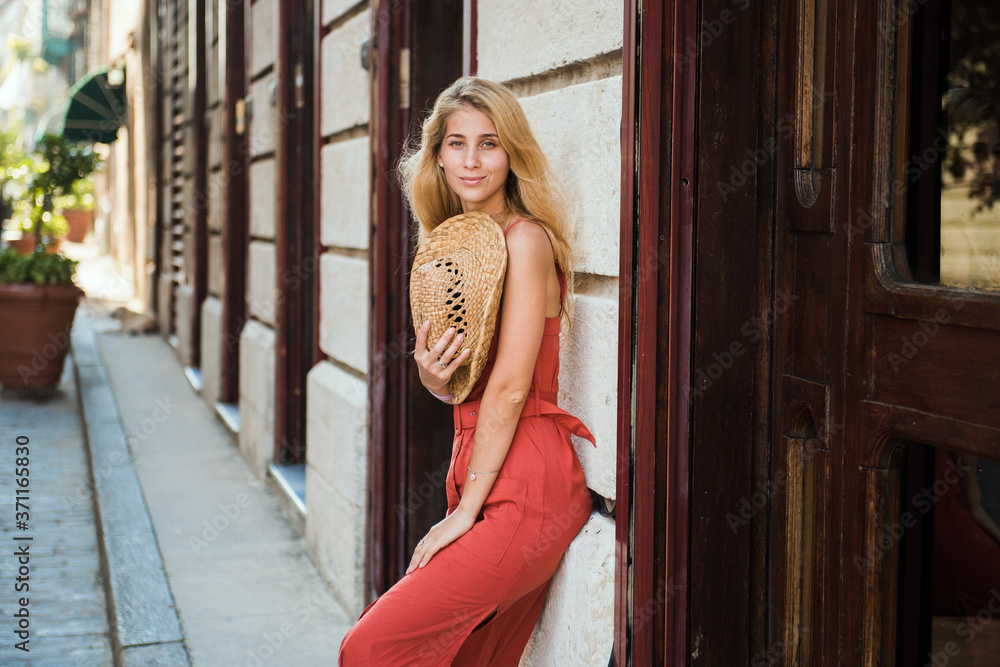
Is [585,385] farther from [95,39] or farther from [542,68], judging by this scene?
[95,39]

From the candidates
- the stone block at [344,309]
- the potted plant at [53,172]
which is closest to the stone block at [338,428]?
the stone block at [344,309]

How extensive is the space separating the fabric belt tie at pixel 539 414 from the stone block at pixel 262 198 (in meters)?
4.01

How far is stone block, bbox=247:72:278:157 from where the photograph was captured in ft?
20.6

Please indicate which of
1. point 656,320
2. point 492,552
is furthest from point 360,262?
point 656,320

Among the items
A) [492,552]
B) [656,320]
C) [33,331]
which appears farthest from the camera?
[33,331]

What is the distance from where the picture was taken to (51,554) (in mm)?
5254

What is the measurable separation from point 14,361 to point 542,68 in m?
7.91

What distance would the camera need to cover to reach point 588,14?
2381mm

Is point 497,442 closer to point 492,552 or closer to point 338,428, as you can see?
point 492,552

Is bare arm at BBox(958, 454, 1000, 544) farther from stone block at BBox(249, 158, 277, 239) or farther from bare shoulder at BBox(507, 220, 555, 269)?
stone block at BBox(249, 158, 277, 239)

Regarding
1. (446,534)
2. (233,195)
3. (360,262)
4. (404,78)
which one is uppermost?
(404,78)

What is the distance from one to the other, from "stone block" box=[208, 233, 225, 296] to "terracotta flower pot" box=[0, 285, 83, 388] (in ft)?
3.77

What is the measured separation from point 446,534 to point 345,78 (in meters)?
2.83

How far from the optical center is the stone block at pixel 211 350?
8102 mm
